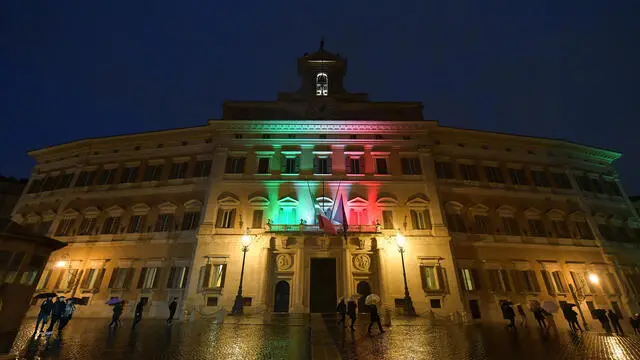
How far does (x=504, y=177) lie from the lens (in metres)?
25.2

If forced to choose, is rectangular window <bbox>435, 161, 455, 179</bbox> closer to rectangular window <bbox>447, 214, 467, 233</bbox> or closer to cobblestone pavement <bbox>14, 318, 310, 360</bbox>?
rectangular window <bbox>447, 214, 467, 233</bbox>

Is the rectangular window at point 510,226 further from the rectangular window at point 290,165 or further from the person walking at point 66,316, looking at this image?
the person walking at point 66,316

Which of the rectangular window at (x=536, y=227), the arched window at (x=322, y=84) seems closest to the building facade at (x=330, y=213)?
the arched window at (x=322, y=84)

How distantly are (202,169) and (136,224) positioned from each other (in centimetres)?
670

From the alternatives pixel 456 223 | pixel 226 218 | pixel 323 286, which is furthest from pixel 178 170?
pixel 456 223

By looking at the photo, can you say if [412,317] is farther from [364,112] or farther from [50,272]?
[50,272]

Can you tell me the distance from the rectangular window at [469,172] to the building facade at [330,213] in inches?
4.7

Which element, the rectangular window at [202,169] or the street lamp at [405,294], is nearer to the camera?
the street lamp at [405,294]

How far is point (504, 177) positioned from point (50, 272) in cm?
3805

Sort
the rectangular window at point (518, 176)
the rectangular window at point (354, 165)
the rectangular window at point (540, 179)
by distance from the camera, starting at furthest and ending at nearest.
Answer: the rectangular window at point (540, 179) < the rectangular window at point (518, 176) < the rectangular window at point (354, 165)

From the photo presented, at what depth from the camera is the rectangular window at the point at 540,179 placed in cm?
2560

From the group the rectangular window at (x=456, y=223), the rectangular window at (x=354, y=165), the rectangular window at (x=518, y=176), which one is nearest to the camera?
the rectangular window at (x=456, y=223)

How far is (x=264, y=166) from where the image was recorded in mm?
24078

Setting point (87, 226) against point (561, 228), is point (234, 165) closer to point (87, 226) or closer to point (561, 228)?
point (87, 226)
